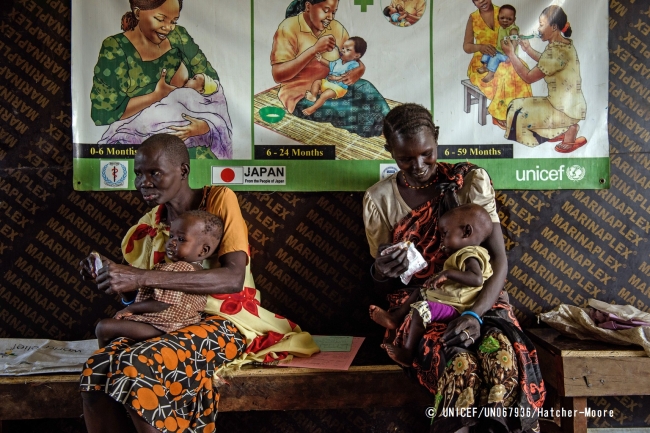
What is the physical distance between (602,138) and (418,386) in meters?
1.90

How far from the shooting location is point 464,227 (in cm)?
245

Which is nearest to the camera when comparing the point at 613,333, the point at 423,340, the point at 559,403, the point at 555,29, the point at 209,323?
the point at 423,340

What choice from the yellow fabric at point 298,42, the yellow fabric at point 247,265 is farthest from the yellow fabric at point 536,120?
the yellow fabric at point 247,265

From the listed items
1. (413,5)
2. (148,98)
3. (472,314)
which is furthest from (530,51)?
(148,98)

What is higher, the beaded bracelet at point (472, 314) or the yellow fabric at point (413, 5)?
the yellow fabric at point (413, 5)

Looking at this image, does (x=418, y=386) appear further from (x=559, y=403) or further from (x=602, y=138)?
(x=602, y=138)

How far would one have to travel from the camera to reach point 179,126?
3291 millimetres

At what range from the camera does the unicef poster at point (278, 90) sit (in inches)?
128

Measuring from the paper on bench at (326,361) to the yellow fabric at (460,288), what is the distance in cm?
57

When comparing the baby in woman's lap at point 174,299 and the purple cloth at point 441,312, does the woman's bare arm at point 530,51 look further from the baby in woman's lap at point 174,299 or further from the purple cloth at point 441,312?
the baby in woman's lap at point 174,299

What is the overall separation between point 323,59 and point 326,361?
1782mm

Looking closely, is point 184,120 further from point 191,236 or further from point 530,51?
point 530,51

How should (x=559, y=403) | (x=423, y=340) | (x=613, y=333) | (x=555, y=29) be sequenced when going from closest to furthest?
(x=423, y=340) → (x=613, y=333) → (x=559, y=403) → (x=555, y=29)

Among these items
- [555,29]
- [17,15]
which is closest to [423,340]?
[555,29]
